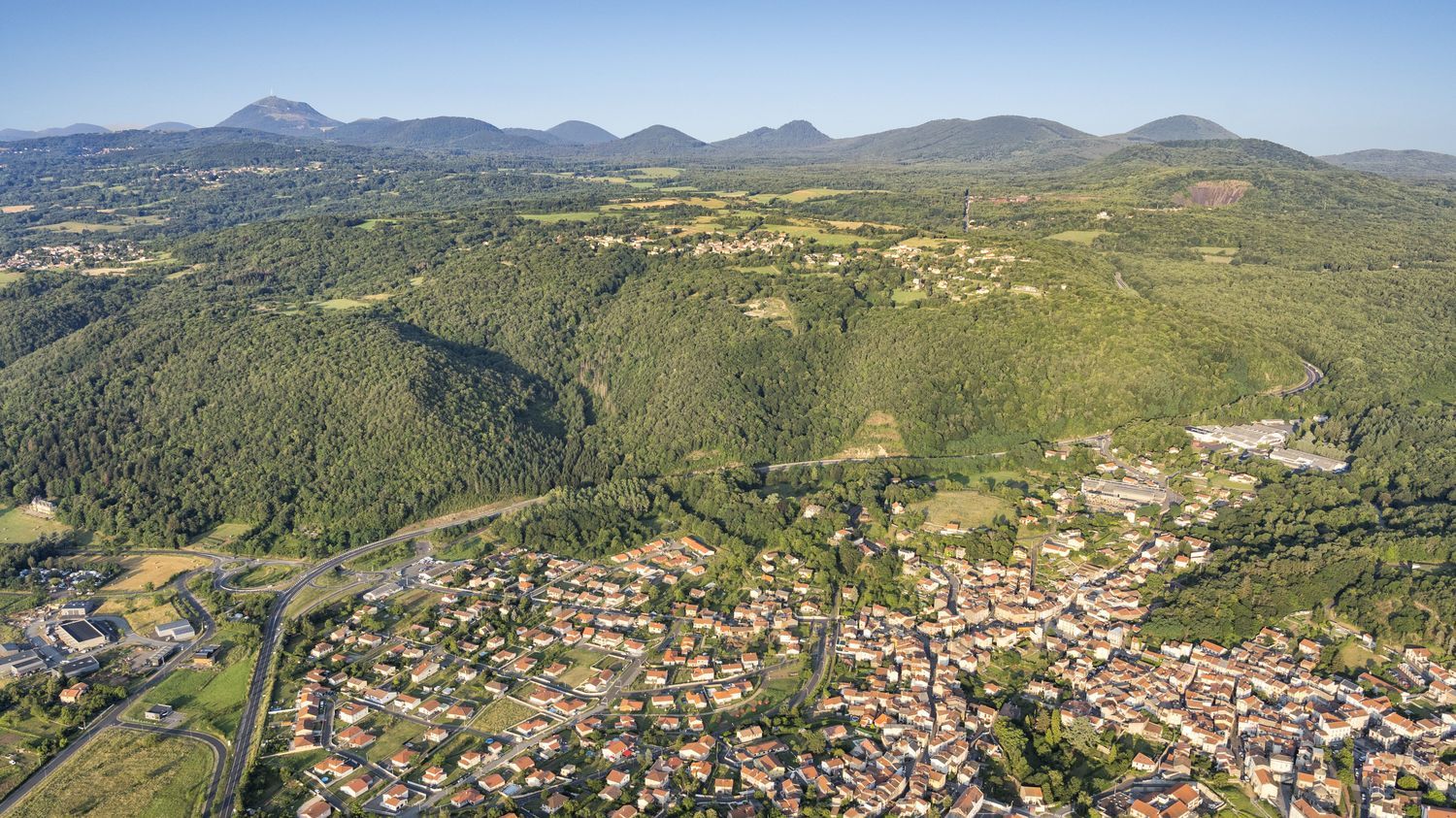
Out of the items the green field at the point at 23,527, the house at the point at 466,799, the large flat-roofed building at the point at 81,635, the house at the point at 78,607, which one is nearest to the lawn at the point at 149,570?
the house at the point at 78,607

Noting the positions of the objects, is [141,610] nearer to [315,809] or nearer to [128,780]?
[128,780]

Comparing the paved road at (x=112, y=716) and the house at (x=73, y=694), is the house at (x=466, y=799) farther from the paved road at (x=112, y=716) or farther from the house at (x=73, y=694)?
the house at (x=73, y=694)

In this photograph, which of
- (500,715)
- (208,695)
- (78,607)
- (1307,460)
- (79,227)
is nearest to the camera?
(500,715)

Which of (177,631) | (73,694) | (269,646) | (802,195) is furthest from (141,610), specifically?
(802,195)

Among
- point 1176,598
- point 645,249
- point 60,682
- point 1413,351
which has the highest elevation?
point 645,249

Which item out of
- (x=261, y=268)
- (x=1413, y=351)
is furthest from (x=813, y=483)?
(x=261, y=268)

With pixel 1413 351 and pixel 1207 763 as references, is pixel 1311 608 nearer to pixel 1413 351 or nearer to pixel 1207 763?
pixel 1207 763
